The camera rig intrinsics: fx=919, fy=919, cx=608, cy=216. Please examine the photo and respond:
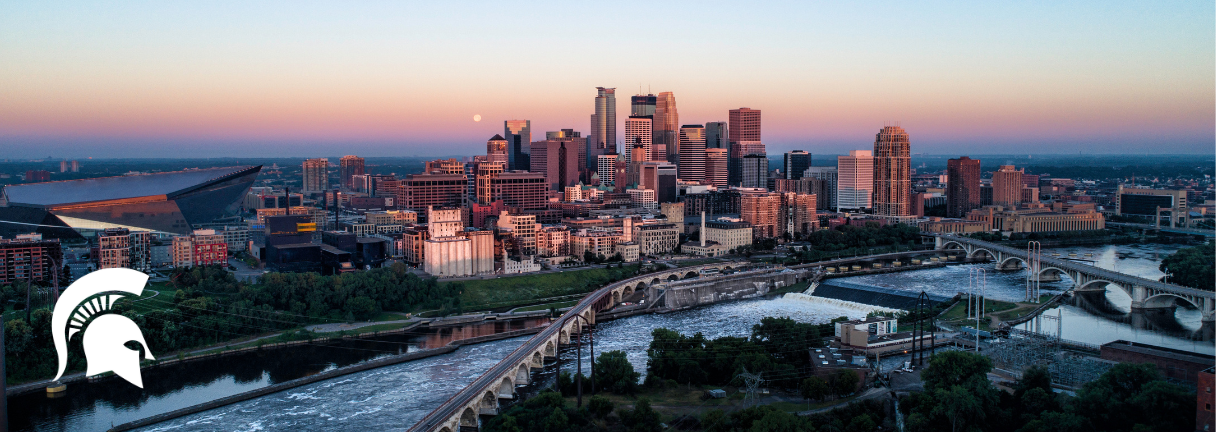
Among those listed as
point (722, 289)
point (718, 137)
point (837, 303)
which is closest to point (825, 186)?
point (718, 137)

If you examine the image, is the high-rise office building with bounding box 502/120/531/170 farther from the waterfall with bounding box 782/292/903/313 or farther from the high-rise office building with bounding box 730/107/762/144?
the waterfall with bounding box 782/292/903/313

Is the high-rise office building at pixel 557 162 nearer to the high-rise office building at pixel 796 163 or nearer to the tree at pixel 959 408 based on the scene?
the high-rise office building at pixel 796 163

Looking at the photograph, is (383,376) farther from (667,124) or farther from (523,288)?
(667,124)

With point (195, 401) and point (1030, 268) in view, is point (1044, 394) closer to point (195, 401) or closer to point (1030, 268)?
point (195, 401)

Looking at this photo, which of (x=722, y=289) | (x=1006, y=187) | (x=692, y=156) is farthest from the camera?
(x=692, y=156)

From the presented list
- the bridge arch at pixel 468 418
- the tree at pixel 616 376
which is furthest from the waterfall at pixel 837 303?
the bridge arch at pixel 468 418
